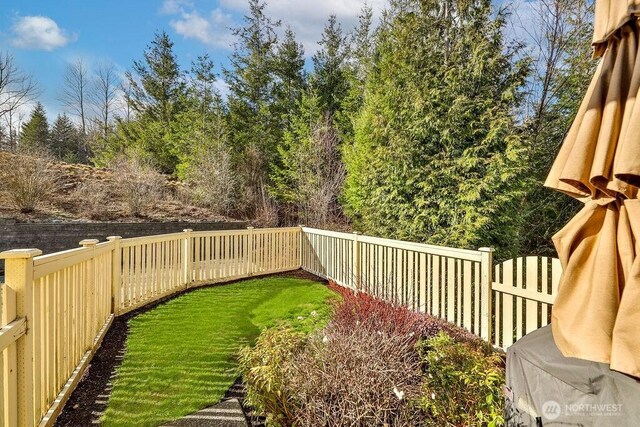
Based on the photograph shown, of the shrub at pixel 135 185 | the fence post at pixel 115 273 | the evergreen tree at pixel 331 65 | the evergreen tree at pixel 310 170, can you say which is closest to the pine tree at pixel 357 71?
the evergreen tree at pixel 331 65

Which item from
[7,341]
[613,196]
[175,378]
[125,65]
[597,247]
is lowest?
[175,378]

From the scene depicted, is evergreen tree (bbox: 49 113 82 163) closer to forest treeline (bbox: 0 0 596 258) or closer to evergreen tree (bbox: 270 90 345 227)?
forest treeline (bbox: 0 0 596 258)

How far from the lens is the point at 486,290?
12.9 feet

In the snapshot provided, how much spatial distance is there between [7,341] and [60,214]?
1113cm

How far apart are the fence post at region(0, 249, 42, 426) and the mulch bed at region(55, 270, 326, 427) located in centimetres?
74

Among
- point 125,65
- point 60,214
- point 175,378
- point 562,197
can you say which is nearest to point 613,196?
point 175,378

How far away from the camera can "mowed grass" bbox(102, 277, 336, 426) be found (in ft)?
9.45

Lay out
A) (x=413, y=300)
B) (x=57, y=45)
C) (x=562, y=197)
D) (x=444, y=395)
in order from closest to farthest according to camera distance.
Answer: (x=444, y=395) → (x=413, y=300) → (x=562, y=197) → (x=57, y=45)

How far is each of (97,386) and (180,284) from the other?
12.4ft

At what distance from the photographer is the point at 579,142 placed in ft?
5.16

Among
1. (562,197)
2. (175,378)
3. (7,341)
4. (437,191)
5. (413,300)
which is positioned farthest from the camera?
(562,197)

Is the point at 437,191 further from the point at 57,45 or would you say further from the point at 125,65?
the point at 57,45

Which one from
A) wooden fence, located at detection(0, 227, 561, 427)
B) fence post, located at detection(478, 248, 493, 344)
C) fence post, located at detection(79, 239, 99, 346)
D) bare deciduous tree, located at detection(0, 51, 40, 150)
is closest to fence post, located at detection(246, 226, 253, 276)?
wooden fence, located at detection(0, 227, 561, 427)

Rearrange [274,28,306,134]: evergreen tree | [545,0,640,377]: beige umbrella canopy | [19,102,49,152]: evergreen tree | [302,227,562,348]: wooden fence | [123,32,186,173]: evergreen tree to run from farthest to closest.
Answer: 1. [19,102,49,152]: evergreen tree
2. [123,32,186,173]: evergreen tree
3. [274,28,306,134]: evergreen tree
4. [302,227,562,348]: wooden fence
5. [545,0,640,377]: beige umbrella canopy
